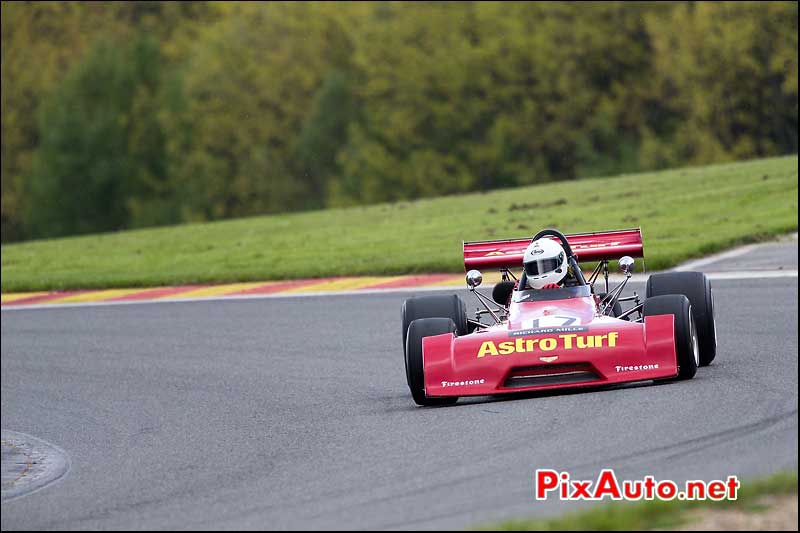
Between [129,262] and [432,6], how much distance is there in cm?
3816

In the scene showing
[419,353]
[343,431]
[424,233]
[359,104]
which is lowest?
[343,431]

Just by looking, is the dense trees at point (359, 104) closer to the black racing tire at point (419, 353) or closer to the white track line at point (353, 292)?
the white track line at point (353, 292)

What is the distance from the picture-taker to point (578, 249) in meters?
11.8

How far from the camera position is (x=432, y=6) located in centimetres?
6284

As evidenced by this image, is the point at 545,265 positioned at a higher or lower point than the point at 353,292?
higher

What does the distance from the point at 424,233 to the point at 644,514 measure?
20.7 meters

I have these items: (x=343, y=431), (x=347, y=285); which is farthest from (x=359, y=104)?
(x=343, y=431)

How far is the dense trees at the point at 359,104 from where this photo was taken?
54094mm

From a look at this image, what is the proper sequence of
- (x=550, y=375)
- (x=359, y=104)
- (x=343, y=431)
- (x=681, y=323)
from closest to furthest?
(x=343, y=431) → (x=681, y=323) → (x=550, y=375) → (x=359, y=104)

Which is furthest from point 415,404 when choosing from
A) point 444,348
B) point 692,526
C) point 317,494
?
point 692,526

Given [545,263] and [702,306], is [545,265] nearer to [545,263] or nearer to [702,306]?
[545,263]

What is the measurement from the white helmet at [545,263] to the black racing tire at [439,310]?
63cm

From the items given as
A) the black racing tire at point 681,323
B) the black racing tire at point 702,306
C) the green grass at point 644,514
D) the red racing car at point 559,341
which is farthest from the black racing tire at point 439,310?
the green grass at point 644,514

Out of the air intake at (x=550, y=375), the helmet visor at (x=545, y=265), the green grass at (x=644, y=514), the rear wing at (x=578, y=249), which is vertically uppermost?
the rear wing at (x=578, y=249)
